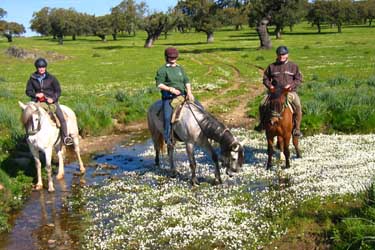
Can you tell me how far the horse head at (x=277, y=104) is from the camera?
1388cm

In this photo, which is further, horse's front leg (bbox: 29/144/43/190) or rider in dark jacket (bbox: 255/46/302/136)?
rider in dark jacket (bbox: 255/46/302/136)

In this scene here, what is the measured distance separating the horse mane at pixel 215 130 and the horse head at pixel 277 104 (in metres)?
1.97

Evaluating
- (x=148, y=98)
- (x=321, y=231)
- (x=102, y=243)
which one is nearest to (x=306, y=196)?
(x=321, y=231)

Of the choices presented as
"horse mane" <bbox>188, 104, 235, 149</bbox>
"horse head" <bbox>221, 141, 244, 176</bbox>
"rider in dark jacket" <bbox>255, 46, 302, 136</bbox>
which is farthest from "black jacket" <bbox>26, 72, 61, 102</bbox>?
"rider in dark jacket" <bbox>255, 46, 302, 136</bbox>

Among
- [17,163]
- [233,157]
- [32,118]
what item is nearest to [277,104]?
[233,157]

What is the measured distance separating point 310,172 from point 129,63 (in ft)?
152

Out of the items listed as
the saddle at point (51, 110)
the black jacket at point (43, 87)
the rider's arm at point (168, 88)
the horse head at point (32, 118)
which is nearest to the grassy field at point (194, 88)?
the horse head at point (32, 118)

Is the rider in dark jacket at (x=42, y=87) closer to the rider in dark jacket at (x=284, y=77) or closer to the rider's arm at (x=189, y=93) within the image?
the rider's arm at (x=189, y=93)

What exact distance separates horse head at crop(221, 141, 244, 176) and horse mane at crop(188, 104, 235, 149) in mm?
141

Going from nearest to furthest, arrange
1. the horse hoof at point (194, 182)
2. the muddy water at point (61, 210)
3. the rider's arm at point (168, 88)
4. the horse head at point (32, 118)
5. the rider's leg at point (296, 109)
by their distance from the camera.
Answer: the muddy water at point (61, 210), the horse head at point (32, 118), the horse hoof at point (194, 182), the rider's arm at point (168, 88), the rider's leg at point (296, 109)

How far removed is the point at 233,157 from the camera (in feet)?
40.3

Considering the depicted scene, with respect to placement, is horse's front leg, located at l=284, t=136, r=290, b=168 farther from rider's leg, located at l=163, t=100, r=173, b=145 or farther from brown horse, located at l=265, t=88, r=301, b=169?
rider's leg, located at l=163, t=100, r=173, b=145

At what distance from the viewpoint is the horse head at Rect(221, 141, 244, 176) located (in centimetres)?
1225

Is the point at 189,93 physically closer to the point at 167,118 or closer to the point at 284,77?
the point at 167,118
